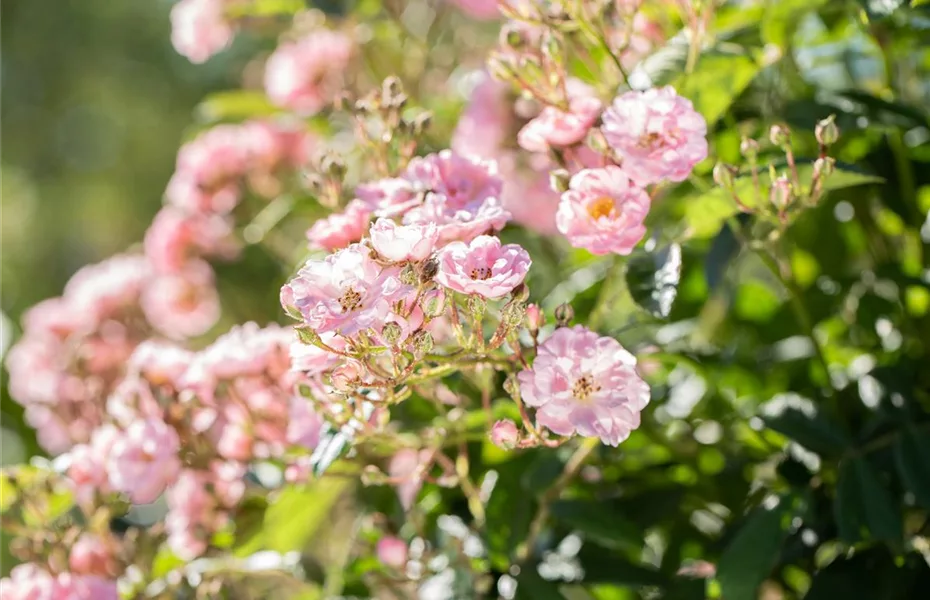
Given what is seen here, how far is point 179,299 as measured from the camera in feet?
4.80

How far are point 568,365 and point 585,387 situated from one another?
0.7 inches

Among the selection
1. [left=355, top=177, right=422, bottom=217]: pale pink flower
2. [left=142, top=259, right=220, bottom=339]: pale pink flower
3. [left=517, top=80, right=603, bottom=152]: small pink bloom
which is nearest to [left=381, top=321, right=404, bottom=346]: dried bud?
[left=355, top=177, right=422, bottom=217]: pale pink flower

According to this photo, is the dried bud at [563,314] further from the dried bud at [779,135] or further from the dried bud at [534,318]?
the dried bud at [779,135]

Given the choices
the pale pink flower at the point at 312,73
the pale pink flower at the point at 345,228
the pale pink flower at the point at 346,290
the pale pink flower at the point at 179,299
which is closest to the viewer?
the pale pink flower at the point at 346,290

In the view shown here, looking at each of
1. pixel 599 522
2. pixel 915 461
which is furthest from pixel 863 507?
pixel 599 522

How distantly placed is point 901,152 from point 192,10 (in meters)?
0.88

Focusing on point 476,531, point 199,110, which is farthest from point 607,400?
point 199,110

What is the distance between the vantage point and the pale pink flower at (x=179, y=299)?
1.45 m

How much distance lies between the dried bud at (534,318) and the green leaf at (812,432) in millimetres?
246

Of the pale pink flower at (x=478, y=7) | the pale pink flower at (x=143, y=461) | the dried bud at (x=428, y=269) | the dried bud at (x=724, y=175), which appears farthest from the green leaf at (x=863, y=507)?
the pale pink flower at (x=478, y=7)

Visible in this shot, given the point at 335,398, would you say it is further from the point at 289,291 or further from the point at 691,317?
the point at 691,317

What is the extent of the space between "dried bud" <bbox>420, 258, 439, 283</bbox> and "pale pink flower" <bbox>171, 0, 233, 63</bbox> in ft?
2.74

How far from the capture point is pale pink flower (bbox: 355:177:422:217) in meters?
0.67

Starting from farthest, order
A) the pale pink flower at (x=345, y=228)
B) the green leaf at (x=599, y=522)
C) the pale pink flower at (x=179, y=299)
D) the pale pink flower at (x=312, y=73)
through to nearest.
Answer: the pale pink flower at (x=179, y=299), the pale pink flower at (x=312, y=73), the green leaf at (x=599, y=522), the pale pink flower at (x=345, y=228)
